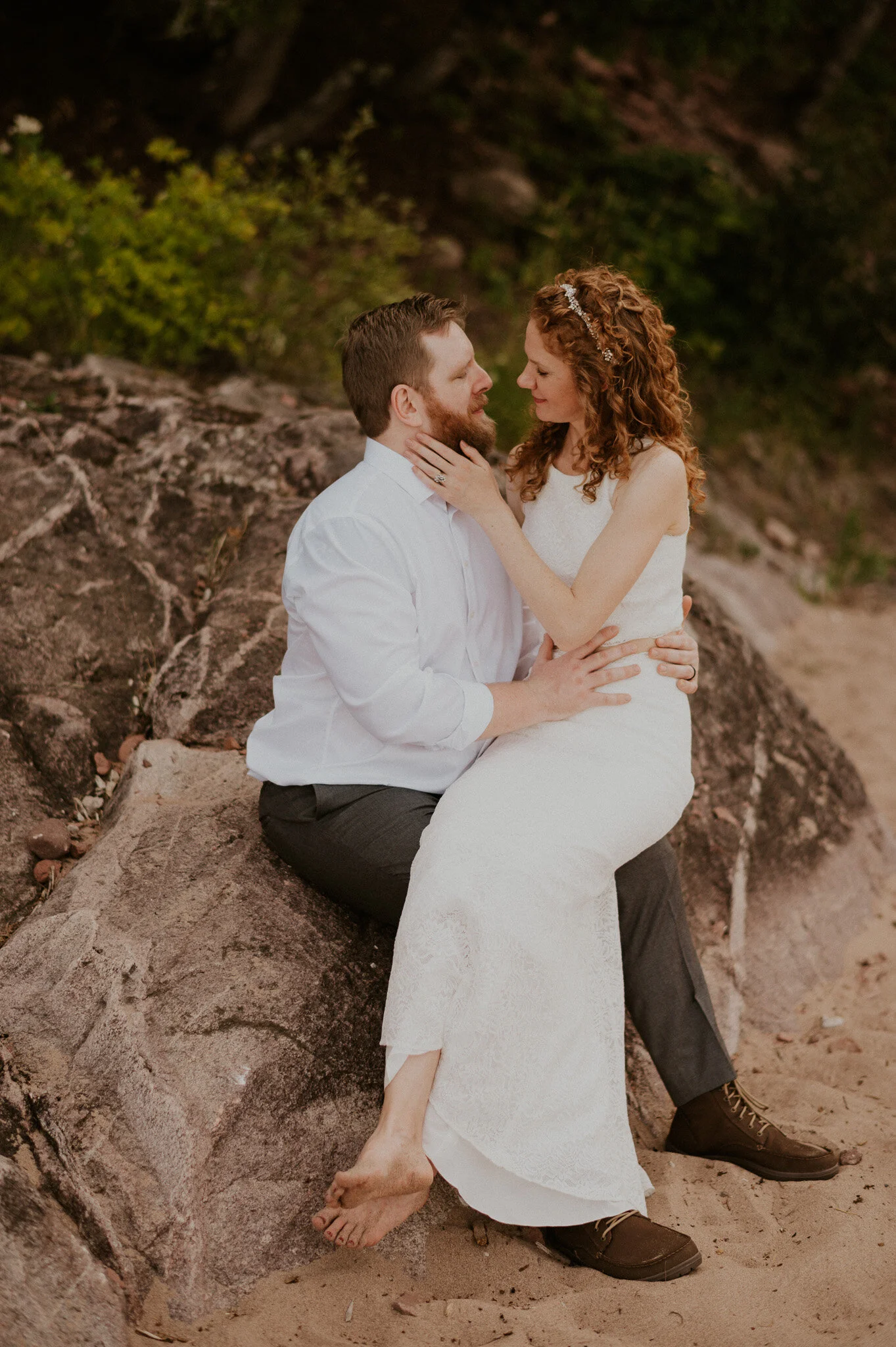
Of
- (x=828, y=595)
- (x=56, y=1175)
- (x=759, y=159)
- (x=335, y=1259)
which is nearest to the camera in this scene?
(x=56, y=1175)

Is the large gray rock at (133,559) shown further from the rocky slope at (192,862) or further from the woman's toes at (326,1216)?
the woman's toes at (326,1216)

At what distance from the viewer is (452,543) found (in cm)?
301

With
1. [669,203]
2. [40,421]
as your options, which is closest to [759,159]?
[669,203]

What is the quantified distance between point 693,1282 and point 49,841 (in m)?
1.97

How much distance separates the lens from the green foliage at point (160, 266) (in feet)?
17.1

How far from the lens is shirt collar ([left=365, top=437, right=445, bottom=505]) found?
2.94 m

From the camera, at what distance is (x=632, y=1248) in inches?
103

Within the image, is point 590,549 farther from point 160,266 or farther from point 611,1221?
point 160,266

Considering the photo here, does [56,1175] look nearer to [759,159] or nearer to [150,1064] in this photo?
[150,1064]

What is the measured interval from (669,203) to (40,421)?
609 centimetres

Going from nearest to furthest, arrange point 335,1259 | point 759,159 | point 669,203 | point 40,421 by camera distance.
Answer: point 335,1259
point 40,421
point 669,203
point 759,159

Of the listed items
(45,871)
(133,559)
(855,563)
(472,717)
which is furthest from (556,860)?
(855,563)

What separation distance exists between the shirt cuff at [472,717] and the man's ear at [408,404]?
0.68 meters

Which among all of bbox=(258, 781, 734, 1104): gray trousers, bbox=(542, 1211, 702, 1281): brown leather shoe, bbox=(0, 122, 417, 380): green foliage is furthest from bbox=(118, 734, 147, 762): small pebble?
bbox=(0, 122, 417, 380): green foliage
